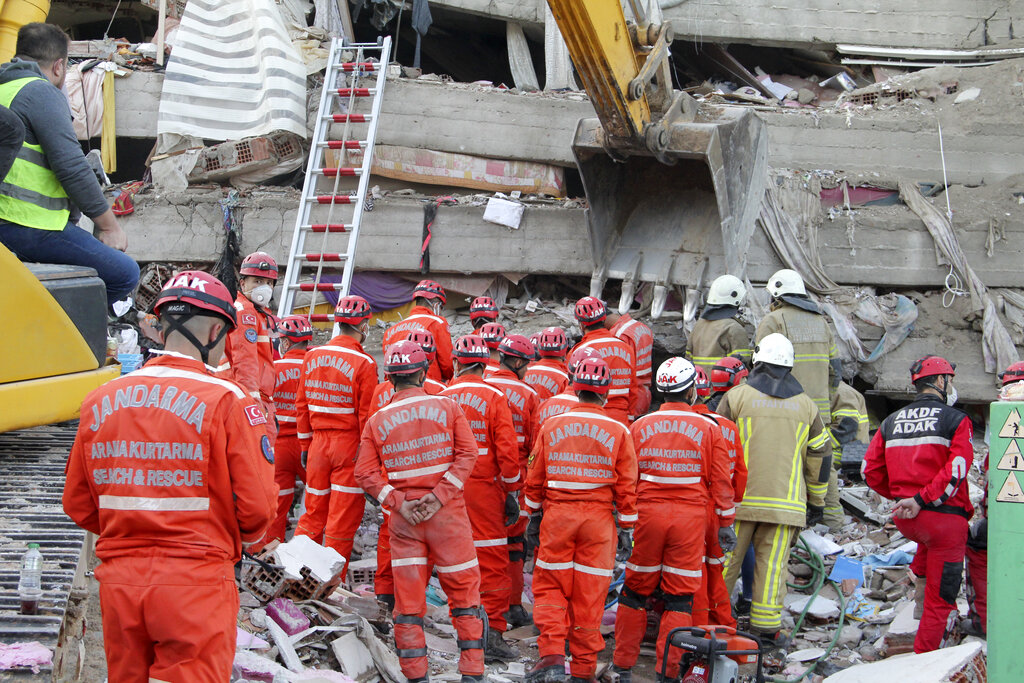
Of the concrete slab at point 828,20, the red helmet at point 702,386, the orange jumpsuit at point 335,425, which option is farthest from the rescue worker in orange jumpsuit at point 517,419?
the concrete slab at point 828,20

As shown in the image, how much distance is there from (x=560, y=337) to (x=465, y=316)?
3.32 metres

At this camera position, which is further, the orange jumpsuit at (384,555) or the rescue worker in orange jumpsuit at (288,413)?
the rescue worker in orange jumpsuit at (288,413)

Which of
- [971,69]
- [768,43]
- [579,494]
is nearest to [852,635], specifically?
[579,494]

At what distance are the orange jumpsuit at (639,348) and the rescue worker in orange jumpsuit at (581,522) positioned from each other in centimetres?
261

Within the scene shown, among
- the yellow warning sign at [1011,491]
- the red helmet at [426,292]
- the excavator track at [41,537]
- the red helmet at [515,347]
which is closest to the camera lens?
the excavator track at [41,537]

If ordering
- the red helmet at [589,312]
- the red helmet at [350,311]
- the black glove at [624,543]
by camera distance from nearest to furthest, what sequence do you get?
1. the black glove at [624,543]
2. the red helmet at [350,311]
3. the red helmet at [589,312]

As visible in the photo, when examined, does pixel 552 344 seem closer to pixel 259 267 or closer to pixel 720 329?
pixel 720 329

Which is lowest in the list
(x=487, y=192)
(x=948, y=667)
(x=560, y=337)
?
(x=948, y=667)

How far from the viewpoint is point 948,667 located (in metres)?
4.44

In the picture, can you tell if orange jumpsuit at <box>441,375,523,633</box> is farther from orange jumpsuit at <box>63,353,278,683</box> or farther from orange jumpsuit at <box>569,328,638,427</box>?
orange jumpsuit at <box>63,353,278,683</box>

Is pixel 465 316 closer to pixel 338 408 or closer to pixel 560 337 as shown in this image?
pixel 560 337

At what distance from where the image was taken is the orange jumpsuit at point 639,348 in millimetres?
8562

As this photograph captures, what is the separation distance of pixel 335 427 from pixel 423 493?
176 cm

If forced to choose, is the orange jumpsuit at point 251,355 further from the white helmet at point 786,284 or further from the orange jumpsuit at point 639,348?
the white helmet at point 786,284
